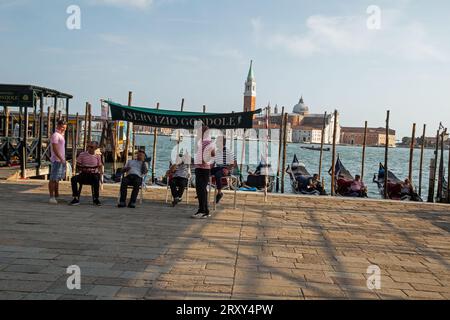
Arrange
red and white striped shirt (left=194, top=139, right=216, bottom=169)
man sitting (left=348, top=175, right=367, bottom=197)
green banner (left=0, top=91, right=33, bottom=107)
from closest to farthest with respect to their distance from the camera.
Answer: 1. red and white striped shirt (left=194, top=139, right=216, bottom=169)
2. green banner (left=0, top=91, right=33, bottom=107)
3. man sitting (left=348, top=175, right=367, bottom=197)

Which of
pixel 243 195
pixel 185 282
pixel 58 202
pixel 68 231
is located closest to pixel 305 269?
pixel 185 282

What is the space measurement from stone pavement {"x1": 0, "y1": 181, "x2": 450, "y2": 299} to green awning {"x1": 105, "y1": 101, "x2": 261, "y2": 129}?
1.91m

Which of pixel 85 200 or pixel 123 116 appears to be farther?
pixel 123 116

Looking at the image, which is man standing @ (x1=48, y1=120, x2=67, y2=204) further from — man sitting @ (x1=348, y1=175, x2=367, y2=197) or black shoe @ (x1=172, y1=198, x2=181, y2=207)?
man sitting @ (x1=348, y1=175, x2=367, y2=197)

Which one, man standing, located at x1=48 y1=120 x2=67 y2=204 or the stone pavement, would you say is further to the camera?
man standing, located at x1=48 y1=120 x2=67 y2=204

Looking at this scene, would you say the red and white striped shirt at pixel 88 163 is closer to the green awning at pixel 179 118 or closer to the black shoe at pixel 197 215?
the green awning at pixel 179 118

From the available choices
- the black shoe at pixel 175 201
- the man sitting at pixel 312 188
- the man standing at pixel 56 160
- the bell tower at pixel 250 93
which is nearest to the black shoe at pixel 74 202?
the man standing at pixel 56 160

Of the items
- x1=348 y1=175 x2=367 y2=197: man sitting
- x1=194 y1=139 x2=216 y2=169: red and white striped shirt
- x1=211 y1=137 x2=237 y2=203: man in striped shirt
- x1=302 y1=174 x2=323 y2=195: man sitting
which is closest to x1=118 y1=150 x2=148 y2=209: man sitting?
x1=211 y1=137 x2=237 y2=203: man in striped shirt

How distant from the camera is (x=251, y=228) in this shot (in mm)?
6883

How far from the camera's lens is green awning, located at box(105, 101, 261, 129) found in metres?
9.77

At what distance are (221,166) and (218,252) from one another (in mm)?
4402

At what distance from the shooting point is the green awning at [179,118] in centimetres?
977

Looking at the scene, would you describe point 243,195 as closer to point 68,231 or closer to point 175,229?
point 175,229
